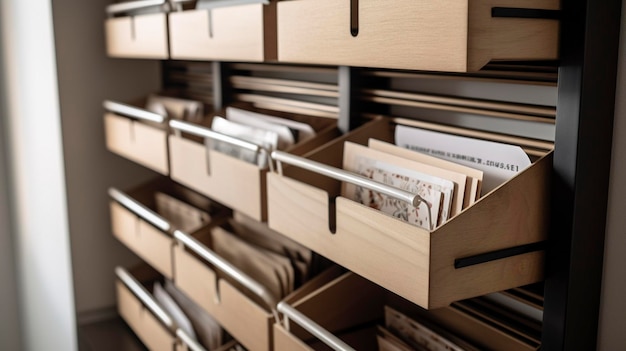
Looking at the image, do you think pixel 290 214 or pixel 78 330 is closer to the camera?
pixel 290 214

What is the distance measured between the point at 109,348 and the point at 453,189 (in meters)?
1.54

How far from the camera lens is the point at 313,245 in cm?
111

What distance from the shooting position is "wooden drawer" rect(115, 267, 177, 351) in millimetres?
1877

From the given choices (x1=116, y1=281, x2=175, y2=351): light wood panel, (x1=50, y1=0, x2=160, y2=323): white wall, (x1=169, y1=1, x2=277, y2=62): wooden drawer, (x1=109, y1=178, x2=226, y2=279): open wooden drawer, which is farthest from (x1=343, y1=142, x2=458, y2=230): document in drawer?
(x1=50, y1=0, x2=160, y2=323): white wall

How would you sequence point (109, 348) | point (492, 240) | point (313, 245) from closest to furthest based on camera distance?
point (492, 240) → point (313, 245) → point (109, 348)

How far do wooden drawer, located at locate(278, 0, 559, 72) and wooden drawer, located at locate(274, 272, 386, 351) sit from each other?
1.42ft

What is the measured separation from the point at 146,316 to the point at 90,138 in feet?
2.07

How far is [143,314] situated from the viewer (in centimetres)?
204

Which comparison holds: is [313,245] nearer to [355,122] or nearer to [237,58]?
[355,122]

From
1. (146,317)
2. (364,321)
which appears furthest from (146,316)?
(364,321)

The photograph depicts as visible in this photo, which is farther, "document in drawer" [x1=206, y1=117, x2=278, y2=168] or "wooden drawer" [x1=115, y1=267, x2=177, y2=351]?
"wooden drawer" [x1=115, y1=267, x2=177, y2=351]

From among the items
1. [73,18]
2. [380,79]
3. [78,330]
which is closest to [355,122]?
[380,79]

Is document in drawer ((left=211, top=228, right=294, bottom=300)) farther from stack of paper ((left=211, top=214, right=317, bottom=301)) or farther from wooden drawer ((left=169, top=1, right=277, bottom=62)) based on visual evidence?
wooden drawer ((left=169, top=1, right=277, bottom=62))

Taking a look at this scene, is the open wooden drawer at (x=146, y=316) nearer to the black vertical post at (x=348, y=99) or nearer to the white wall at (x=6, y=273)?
the black vertical post at (x=348, y=99)
